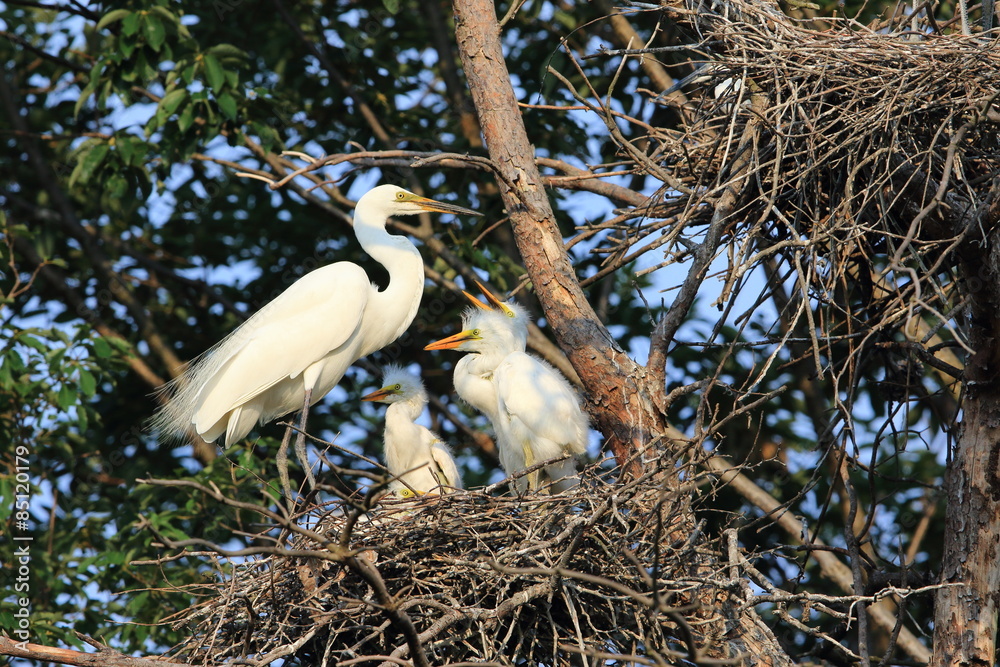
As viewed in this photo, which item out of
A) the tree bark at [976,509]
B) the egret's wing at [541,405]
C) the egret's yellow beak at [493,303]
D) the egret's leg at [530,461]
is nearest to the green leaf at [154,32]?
the egret's yellow beak at [493,303]

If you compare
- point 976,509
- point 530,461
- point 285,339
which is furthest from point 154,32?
point 976,509

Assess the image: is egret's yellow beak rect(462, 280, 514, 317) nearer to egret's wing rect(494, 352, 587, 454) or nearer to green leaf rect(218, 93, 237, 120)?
egret's wing rect(494, 352, 587, 454)

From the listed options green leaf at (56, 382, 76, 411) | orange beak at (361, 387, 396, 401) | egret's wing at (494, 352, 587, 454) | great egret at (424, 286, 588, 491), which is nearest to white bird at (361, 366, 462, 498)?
orange beak at (361, 387, 396, 401)

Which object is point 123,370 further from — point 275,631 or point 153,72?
point 275,631

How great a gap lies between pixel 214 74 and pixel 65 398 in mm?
1862

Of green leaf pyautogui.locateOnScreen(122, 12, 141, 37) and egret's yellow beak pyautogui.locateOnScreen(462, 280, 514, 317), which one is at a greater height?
green leaf pyautogui.locateOnScreen(122, 12, 141, 37)

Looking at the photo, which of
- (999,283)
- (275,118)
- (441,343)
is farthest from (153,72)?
(999,283)

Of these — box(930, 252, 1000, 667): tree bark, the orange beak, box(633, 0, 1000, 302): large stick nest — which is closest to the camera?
box(633, 0, 1000, 302): large stick nest

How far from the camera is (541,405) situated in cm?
409

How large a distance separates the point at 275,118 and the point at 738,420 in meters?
3.40

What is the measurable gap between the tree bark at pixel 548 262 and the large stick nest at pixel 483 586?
0.28m

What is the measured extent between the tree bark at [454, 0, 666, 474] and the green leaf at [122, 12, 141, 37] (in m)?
1.98

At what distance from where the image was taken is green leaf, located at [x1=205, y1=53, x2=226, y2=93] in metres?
5.47

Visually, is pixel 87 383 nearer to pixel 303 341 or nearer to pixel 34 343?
pixel 34 343
